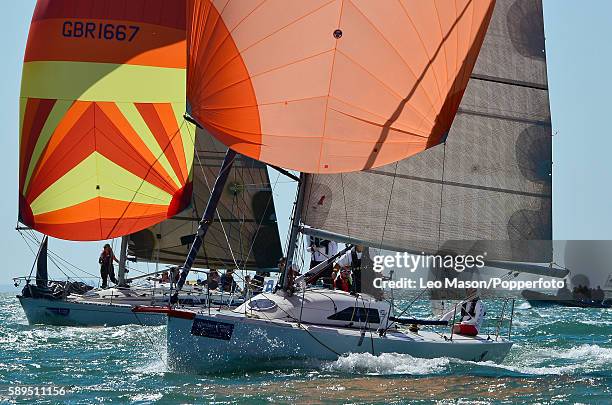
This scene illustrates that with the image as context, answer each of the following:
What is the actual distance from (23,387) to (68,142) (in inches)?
551

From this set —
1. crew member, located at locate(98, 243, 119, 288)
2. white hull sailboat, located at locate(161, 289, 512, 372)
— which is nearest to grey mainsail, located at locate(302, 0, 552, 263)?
→ white hull sailboat, located at locate(161, 289, 512, 372)

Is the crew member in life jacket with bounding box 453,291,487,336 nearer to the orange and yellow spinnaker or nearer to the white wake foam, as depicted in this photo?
the white wake foam

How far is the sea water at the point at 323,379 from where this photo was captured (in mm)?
16938

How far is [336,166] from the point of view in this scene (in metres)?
18.6

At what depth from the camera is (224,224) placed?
3509 cm

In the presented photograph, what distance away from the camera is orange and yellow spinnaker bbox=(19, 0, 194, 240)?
31.7 meters

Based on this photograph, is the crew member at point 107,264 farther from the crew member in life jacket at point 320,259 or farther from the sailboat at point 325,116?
the sailboat at point 325,116

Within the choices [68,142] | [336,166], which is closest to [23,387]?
[336,166]

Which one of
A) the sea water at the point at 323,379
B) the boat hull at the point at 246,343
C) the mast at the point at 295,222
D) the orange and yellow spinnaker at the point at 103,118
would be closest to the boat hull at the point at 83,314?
the orange and yellow spinnaker at the point at 103,118

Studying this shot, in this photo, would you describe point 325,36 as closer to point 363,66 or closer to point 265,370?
point 363,66

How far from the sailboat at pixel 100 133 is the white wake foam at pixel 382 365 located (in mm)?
12511

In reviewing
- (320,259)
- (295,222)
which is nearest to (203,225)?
(295,222)

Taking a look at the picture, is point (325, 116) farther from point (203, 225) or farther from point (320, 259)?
point (320, 259)

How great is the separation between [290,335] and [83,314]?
13436 mm
